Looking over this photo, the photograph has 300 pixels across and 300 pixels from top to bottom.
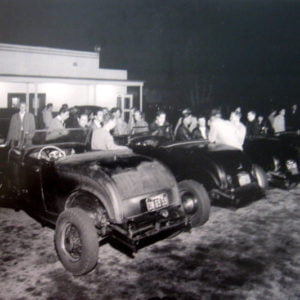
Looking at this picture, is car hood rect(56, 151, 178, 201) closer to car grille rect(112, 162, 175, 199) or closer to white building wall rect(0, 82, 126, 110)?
car grille rect(112, 162, 175, 199)

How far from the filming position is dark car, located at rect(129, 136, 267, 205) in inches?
→ 245

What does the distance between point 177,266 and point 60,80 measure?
17290mm

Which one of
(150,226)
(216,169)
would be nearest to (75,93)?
(216,169)

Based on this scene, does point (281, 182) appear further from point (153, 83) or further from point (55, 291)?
point (153, 83)

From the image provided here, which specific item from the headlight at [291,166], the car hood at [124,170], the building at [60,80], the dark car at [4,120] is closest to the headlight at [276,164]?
the headlight at [291,166]

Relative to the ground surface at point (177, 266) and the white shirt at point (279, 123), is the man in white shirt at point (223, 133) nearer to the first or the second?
the ground surface at point (177, 266)

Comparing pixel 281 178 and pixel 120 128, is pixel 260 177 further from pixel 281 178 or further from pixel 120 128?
pixel 120 128

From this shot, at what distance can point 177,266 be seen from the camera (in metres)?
4.58

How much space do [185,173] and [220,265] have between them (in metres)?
2.23

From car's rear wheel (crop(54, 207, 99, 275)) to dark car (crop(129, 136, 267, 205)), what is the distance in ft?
8.43

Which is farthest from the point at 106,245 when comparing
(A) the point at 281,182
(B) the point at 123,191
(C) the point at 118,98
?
(C) the point at 118,98

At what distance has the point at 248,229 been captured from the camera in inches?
234

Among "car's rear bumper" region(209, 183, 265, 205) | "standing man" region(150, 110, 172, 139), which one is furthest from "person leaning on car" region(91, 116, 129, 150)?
"standing man" region(150, 110, 172, 139)

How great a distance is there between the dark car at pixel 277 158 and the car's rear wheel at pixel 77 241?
4.91 metres
